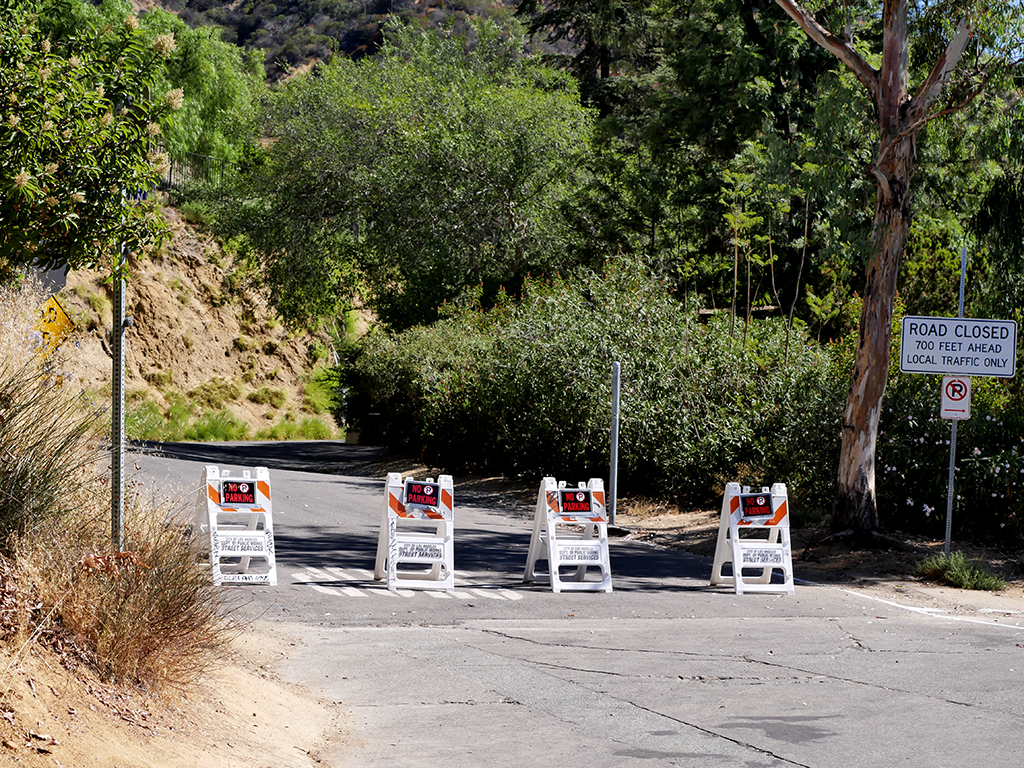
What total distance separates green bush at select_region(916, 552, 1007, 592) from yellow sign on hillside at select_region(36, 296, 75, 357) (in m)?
10.5

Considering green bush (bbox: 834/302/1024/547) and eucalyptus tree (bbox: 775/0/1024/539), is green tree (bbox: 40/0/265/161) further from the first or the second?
green bush (bbox: 834/302/1024/547)

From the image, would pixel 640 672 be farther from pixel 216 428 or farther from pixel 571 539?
pixel 216 428

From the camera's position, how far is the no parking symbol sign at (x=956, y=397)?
13414 mm

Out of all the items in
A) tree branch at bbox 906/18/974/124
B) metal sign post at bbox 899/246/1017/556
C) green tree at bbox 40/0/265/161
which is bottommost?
metal sign post at bbox 899/246/1017/556

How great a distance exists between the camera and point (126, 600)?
223 inches

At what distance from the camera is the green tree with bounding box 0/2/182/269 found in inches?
Answer: 229

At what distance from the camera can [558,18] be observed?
138ft

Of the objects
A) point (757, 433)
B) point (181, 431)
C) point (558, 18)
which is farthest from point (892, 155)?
point (181, 431)

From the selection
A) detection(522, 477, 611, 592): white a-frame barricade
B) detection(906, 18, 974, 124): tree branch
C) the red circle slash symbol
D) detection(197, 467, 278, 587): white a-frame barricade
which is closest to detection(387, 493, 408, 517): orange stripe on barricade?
detection(197, 467, 278, 587): white a-frame barricade

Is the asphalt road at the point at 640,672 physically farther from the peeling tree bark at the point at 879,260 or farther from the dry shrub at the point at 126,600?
the peeling tree bark at the point at 879,260

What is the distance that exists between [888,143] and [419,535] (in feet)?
28.0

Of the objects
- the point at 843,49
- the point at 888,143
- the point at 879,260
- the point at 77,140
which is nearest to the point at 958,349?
the point at 879,260

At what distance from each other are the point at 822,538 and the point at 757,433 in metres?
3.37

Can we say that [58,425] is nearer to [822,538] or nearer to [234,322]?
[822,538]
